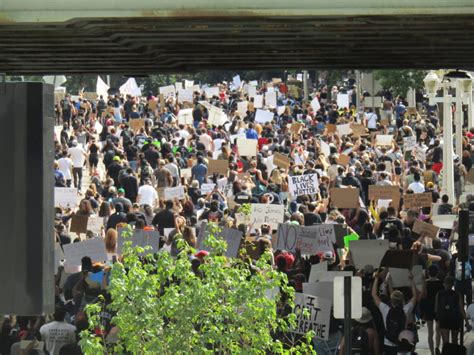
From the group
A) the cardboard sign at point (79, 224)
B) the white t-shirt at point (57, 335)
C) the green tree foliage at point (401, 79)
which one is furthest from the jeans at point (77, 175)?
the green tree foliage at point (401, 79)

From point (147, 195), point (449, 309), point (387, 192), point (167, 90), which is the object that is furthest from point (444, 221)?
point (167, 90)

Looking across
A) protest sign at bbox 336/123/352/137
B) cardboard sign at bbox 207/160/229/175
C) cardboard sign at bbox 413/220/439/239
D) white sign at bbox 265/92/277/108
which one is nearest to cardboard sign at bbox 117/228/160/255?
cardboard sign at bbox 413/220/439/239

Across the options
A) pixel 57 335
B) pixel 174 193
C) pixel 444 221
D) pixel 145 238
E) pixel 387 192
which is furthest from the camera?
pixel 174 193

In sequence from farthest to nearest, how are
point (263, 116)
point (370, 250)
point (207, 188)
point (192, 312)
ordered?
point (263, 116)
point (207, 188)
point (370, 250)
point (192, 312)

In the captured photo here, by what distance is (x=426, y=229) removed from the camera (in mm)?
22172

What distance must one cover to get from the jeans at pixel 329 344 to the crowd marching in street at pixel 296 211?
0.01 metres

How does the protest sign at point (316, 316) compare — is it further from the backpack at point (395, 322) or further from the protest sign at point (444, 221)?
the protest sign at point (444, 221)

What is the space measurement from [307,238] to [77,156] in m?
17.2

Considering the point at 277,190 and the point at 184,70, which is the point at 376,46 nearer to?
the point at 184,70

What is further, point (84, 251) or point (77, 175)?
point (77, 175)

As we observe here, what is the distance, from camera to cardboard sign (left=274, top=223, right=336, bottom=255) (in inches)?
829

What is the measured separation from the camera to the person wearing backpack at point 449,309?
18516mm

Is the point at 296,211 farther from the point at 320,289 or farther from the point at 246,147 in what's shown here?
the point at 320,289

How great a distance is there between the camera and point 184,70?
1934 centimetres
